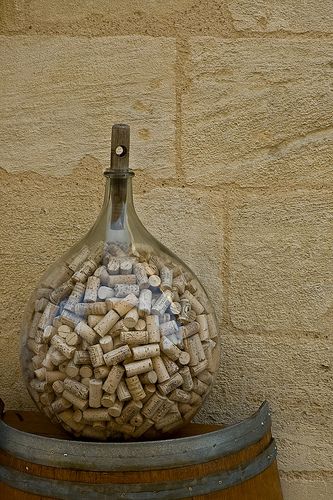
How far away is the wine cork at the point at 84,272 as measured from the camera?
1.02m

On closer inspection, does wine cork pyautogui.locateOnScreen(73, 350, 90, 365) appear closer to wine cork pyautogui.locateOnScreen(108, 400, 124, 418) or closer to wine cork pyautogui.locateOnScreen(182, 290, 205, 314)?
wine cork pyautogui.locateOnScreen(108, 400, 124, 418)

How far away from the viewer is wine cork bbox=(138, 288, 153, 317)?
978 mm

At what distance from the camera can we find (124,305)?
0.97 meters

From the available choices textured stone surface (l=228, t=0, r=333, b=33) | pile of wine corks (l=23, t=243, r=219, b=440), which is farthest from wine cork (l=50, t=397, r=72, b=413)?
textured stone surface (l=228, t=0, r=333, b=33)

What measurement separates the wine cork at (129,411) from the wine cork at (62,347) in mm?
107

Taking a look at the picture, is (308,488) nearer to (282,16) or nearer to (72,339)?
(72,339)

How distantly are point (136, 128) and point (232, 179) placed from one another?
0.21 m

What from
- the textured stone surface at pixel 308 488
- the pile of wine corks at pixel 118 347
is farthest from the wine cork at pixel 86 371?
the textured stone surface at pixel 308 488

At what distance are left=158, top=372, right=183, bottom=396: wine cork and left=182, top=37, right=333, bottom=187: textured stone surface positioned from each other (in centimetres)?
47

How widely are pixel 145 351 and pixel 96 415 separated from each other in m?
0.12

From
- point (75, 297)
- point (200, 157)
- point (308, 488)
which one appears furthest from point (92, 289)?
point (308, 488)

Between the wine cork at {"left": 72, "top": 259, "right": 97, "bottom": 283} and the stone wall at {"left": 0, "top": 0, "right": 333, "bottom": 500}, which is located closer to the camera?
the wine cork at {"left": 72, "top": 259, "right": 97, "bottom": 283}

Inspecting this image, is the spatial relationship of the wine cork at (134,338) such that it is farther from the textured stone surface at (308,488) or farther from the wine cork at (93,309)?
the textured stone surface at (308,488)

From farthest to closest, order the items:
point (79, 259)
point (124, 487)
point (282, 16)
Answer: point (282, 16)
point (79, 259)
point (124, 487)
